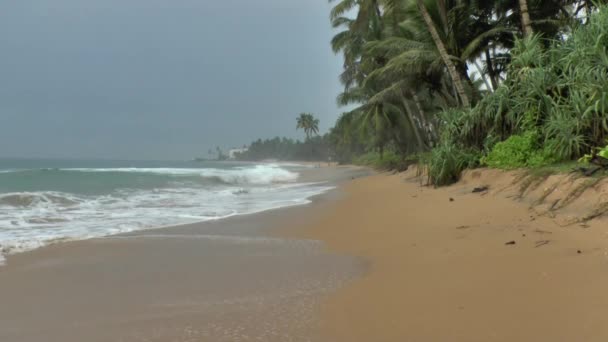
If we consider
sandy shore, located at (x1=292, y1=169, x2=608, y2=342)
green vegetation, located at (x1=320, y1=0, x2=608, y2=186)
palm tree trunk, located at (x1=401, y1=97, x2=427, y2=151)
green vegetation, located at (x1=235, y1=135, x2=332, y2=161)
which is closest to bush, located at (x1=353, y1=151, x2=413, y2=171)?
palm tree trunk, located at (x1=401, y1=97, x2=427, y2=151)

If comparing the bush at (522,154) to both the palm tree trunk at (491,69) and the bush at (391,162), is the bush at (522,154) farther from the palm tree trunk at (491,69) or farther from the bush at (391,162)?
the bush at (391,162)

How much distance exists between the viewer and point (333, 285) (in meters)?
3.16

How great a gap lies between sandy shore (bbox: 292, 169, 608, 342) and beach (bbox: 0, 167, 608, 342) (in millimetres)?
11

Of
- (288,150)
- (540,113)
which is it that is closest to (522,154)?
(540,113)

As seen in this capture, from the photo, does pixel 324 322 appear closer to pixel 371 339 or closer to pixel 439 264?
pixel 371 339

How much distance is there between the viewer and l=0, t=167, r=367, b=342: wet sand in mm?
2430

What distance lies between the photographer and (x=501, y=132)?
871 cm

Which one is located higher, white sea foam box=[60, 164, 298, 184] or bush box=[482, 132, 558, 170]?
bush box=[482, 132, 558, 170]

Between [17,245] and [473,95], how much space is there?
13.4 m

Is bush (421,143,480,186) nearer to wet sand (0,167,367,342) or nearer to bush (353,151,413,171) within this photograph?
wet sand (0,167,367,342)

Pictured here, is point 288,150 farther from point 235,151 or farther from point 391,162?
point 391,162

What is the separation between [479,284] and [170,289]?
2466mm

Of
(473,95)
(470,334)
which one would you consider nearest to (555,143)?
(470,334)

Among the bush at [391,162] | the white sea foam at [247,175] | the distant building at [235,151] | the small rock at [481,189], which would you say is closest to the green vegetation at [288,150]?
the distant building at [235,151]
